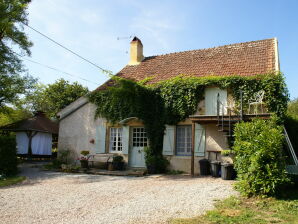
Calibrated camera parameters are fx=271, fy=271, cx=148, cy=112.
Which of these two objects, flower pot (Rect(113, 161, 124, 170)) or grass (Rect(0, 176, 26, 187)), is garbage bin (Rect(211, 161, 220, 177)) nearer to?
flower pot (Rect(113, 161, 124, 170))

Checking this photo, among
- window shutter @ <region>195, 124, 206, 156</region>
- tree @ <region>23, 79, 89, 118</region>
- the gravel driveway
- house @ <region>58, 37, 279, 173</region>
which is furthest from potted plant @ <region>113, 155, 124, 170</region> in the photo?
tree @ <region>23, 79, 89, 118</region>

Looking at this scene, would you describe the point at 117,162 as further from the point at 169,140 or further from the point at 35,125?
the point at 35,125

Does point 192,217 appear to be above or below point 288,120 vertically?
below

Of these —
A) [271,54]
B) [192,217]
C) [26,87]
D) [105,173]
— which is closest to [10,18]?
[26,87]

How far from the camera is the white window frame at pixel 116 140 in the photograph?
14.1 m

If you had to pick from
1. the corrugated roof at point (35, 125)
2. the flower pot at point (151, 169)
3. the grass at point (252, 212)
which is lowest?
the grass at point (252, 212)

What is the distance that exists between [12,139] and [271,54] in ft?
40.5

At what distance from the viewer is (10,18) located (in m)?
16.2

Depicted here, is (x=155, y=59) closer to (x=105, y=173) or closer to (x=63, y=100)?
(x=105, y=173)

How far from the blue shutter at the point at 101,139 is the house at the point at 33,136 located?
306 inches

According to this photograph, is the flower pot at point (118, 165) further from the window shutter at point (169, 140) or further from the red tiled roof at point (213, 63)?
the red tiled roof at point (213, 63)

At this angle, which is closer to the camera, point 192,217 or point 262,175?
point 192,217

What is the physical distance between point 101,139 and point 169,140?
3.75m

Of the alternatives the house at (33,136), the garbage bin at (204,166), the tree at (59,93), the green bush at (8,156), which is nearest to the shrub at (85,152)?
the green bush at (8,156)
